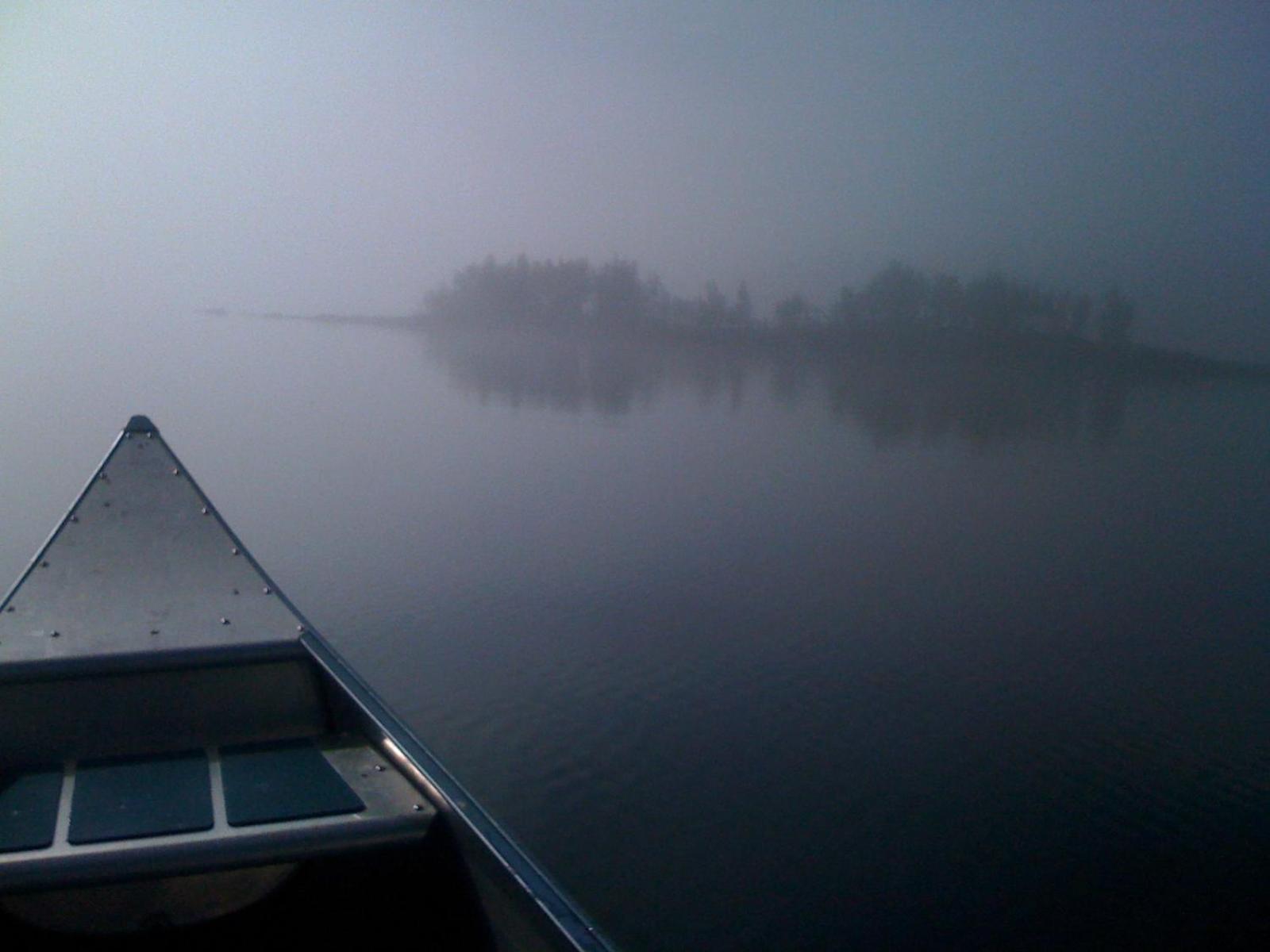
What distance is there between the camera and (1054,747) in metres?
6.54

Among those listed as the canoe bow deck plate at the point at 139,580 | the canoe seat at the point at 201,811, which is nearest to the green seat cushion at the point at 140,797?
the canoe seat at the point at 201,811

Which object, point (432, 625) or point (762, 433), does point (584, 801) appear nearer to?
point (432, 625)

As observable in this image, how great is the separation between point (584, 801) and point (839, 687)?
2365 millimetres

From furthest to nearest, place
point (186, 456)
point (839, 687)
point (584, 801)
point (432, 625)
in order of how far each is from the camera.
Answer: point (186, 456) → point (432, 625) → point (839, 687) → point (584, 801)

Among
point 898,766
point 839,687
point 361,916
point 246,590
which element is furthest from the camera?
point 839,687

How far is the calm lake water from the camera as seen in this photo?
5.04 m

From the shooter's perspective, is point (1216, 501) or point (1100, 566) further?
point (1216, 501)

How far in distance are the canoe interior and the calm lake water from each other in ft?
6.57

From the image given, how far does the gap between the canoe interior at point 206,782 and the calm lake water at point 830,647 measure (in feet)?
6.57

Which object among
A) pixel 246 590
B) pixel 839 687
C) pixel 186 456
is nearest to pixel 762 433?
pixel 186 456

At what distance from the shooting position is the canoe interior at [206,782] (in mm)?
2555

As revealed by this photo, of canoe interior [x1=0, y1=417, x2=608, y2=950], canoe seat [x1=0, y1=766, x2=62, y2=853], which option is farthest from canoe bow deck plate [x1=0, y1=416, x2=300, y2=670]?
canoe seat [x1=0, y1=766, x2=62, y2=853]

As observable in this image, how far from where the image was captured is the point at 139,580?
3820mm

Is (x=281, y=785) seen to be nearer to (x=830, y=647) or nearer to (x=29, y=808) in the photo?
(x=29, y=808)
